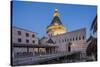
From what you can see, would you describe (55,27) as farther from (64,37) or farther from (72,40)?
(72,40)

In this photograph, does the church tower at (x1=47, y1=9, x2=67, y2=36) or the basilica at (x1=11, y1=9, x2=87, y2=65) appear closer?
the basilica at (x1=11, y1=9, x2=87, y2=65)

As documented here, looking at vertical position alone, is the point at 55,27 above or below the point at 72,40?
above

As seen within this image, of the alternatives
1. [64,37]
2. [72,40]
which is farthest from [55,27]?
[72,40]

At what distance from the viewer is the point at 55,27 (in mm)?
2420

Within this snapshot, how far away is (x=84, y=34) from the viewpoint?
2.51 metres

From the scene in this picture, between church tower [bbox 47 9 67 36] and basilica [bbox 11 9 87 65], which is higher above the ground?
church tower [bbox 47 9 67 36]

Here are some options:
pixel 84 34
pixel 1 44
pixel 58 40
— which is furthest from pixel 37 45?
pixel 84 34

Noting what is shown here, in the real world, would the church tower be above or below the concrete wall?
above

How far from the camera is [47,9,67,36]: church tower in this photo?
7.78 feet

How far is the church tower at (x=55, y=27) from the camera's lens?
2371 millimetres

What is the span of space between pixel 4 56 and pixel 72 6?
102 centimetres

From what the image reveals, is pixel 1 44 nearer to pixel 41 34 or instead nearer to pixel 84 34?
pixel 41 34

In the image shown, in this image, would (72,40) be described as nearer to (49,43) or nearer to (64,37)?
(64,37)

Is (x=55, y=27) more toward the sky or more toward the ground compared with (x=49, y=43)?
more toward the sky
